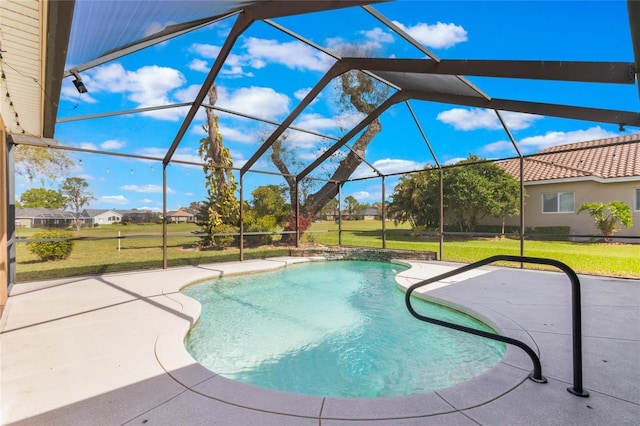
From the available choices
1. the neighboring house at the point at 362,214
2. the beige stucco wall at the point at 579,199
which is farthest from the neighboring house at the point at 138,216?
the beige stucco wall at the point at 579,199

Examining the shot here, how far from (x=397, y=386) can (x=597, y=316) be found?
3.03 meters

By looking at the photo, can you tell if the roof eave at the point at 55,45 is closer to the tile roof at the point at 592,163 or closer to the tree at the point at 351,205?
the tile roof at the point at 592,163

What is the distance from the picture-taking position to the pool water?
2844 mm

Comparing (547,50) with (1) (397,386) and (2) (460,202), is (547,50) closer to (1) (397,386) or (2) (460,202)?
(1) (397,386)

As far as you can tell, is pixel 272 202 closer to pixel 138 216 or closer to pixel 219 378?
pixel 138 216

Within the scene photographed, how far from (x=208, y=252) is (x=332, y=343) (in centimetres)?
821

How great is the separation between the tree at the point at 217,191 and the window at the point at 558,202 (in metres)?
10.9

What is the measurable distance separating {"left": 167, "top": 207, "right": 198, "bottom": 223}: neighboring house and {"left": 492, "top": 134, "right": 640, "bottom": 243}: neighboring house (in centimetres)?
980

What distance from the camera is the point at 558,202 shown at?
31.9 feet

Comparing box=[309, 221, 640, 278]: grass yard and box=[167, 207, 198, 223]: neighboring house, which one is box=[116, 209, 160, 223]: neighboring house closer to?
box=[167, 207, 198, 223]: neighboring house

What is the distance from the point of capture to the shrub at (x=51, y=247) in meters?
7.01

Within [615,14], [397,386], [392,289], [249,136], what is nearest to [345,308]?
[392,289]

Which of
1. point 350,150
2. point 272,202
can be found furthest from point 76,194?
point 350,150

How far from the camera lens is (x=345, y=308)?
5.26 meters
